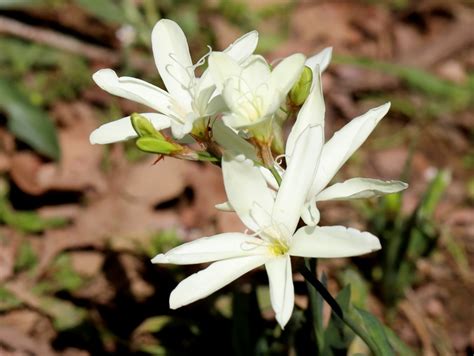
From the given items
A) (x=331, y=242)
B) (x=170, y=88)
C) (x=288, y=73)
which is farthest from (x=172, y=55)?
(x=331, y=242)

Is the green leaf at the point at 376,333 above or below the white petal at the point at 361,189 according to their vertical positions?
below

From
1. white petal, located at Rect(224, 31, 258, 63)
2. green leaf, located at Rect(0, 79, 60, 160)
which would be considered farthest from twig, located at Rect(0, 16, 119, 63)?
white petal, located at Rect(224, 31, 258, 63)

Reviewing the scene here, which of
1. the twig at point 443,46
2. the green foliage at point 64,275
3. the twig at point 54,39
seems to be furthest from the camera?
the twig at point 443,46

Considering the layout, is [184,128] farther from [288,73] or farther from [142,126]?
[288,73]

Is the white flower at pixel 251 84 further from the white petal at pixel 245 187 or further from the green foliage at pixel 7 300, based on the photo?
the green foliage at pixel 7 300

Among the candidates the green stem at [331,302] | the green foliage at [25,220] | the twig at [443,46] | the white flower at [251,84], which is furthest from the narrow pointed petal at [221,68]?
A: the twig at [443,46]

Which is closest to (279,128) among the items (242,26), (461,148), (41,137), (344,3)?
(41,137)

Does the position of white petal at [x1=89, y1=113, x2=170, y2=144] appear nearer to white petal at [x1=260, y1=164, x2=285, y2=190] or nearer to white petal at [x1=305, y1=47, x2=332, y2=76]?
white petal at [x1=260, y1=164, x2=285, y2=190]

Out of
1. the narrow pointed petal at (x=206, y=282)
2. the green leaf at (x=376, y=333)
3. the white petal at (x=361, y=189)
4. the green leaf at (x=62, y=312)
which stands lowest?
the green leaf at (x=62, y=312)
